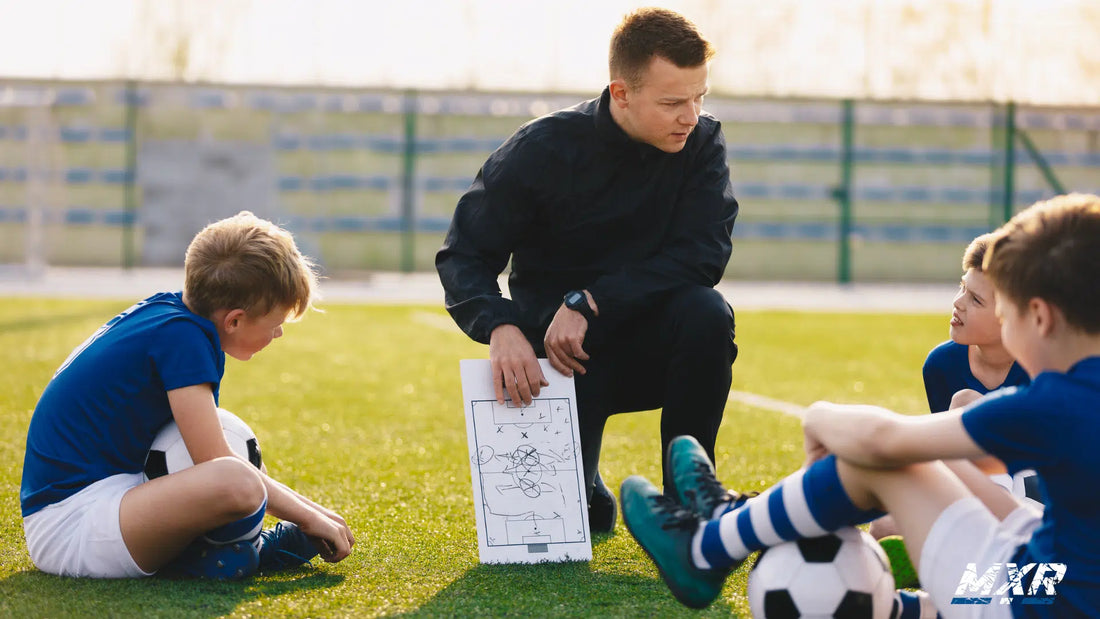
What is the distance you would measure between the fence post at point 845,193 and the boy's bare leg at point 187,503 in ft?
54.1

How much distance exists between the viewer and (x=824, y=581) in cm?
186

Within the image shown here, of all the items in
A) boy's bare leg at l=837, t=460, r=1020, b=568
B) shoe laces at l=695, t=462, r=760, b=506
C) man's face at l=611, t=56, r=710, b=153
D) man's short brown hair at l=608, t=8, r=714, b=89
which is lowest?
shoe laces at l=695, t=462, r=760, b=506

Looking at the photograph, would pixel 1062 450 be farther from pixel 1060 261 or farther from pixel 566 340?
pixel 566 340

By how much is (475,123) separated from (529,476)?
1598 centimetres

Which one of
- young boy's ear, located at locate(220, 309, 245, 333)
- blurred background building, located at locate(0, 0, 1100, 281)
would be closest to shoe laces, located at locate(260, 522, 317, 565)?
young boy's ear, located at locate(220, 309, 245, 333)

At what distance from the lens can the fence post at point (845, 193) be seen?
708 inches

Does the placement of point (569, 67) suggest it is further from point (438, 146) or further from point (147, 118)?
point (147, 118)

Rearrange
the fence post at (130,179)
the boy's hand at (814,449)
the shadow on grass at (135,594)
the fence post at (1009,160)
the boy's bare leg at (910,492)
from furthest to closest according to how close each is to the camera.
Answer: the fence post at (1009,160) < the fence post at (130,179) < the shadow on grass at (135,594) < the boy's hand at (814,449) < the boy's bare leg at (910,492)

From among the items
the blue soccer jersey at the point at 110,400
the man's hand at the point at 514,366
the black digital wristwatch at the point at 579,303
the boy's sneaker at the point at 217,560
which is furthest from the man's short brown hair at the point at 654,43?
the boy's sneaker at the point at 217,560

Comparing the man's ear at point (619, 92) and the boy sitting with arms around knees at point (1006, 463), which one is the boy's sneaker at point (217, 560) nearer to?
the boy sitting with arms around knees at point (1006, 463)

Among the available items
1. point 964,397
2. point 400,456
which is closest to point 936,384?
point 964,397

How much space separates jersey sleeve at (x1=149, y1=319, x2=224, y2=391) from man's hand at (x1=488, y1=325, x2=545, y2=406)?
24.5 inches

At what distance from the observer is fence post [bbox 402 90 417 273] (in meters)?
18.0

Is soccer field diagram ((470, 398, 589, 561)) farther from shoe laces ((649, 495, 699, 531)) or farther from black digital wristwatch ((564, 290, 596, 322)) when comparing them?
shoe laces ((649, 495, 699, 531))
